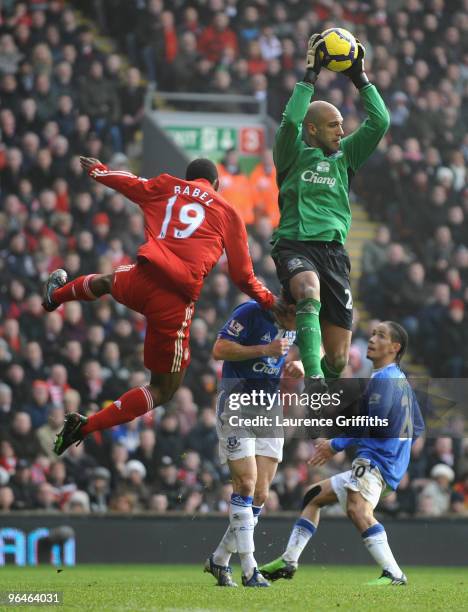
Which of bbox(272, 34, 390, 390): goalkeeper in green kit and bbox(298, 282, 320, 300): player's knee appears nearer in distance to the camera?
bbox(298, 282, 320, 300): player's knee

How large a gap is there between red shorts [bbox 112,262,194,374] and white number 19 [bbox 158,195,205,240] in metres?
0.28

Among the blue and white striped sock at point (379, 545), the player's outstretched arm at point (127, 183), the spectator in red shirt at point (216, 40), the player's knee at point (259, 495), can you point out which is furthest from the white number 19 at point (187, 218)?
the spectator in red shirt at point (216, 40)

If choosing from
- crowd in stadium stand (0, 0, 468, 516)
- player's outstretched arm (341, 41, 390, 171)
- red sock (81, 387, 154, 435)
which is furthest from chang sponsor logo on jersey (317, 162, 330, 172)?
crowd in stadium stand (0, 0, 468, 516)

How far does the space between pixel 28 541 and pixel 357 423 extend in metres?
4.98

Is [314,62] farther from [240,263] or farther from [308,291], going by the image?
[308,291]

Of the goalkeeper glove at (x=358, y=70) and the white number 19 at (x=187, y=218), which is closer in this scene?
the white number 19 at (x=187, y=218)

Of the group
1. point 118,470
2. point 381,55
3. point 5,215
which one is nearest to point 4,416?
point 118,470

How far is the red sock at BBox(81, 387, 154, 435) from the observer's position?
27.9 ft

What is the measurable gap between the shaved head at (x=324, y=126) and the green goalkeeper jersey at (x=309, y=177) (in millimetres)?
67

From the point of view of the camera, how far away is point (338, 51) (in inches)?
328

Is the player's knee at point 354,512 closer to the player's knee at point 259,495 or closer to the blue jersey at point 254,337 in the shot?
the player's knee at point 259,495

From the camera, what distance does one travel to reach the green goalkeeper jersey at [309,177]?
27.1 feet

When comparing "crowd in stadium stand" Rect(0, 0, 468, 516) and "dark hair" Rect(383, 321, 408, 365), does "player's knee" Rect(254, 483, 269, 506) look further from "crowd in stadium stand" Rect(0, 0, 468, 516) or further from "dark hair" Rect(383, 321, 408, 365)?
"crowd in stadium stand" Rect(0, 0, 468, 516)

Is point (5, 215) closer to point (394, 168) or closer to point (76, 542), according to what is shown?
point (76, 542)
